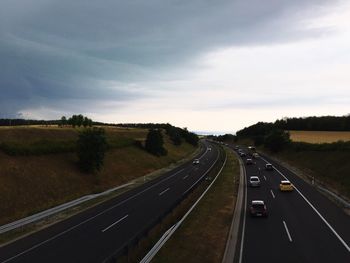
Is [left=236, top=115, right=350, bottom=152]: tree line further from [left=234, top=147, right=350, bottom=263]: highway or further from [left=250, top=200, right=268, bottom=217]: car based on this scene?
[left=250, top=200, right=268, bottom=217]: car

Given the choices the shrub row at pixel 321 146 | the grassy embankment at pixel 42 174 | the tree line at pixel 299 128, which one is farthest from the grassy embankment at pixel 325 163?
the grassy embankment at pixel 42 174

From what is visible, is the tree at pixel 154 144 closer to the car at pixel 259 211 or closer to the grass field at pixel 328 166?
the grass field at pixel 328 166

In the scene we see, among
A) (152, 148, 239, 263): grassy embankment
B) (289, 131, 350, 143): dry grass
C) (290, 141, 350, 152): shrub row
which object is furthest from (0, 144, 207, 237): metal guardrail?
(289, 131, 350, 143): dry grass

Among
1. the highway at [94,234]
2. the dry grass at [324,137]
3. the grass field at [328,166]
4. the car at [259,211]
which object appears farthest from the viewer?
the dry grass at [324,137]

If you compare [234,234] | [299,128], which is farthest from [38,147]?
[299,128]

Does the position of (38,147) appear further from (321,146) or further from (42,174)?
(321,146)
